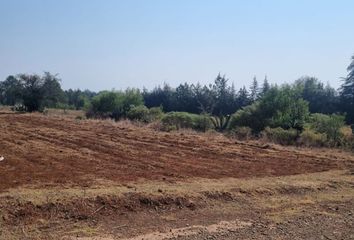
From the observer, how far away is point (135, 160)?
1443cm

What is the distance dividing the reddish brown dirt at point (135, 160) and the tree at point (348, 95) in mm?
34182

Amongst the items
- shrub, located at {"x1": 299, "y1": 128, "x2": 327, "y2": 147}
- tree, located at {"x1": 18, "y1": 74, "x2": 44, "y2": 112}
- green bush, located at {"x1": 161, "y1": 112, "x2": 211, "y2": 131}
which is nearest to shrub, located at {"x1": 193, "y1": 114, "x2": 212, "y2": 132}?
green bush, located at {"x1": 161, "y1": 112, "x2": 211, "y2": 131}

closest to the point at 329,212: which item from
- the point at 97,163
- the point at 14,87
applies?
the point at 97,163

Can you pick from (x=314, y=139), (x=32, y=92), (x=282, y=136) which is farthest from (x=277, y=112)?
(x=32, y=92)

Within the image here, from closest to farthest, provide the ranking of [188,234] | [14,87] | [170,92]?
1. [188,234]
2. [14,87]
3. [170,92]

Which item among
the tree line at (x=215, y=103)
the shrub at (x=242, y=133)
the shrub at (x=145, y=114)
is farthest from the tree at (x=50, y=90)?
the shrub at (x=242, y=133)

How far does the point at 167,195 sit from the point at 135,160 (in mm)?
5157

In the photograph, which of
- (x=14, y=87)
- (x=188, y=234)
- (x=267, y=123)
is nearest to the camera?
(x=188, y=234)

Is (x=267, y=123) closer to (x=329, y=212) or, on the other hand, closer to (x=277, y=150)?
(x=277, y=150)

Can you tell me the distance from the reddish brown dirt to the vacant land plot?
36mm

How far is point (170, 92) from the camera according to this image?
7912 centimetres

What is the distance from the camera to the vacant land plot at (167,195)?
7.55m

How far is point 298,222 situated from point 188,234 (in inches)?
93.2

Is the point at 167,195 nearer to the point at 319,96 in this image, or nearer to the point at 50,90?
the point at 50,90
